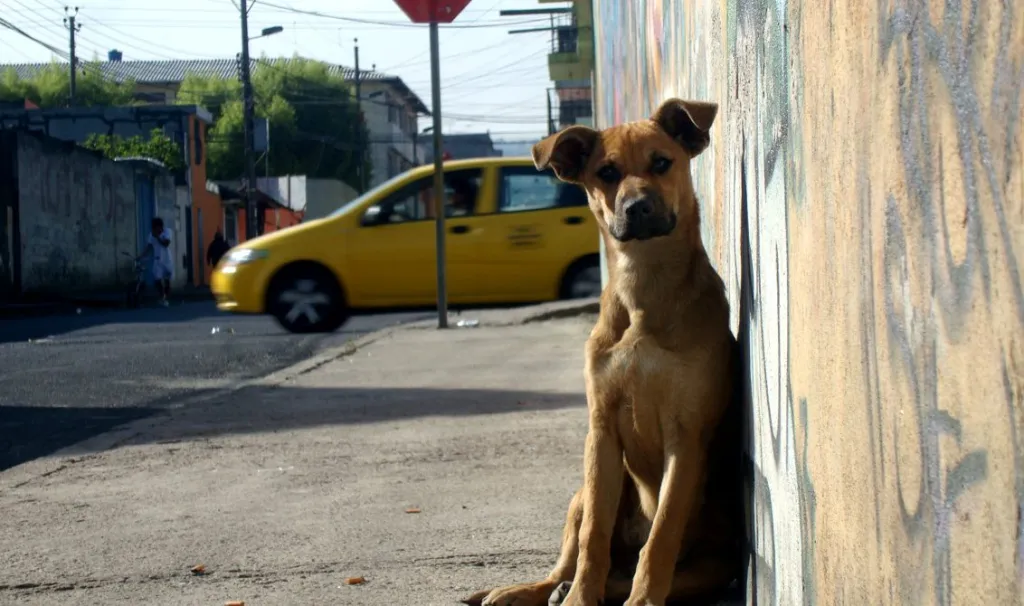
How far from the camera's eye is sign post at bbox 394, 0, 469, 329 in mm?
12477

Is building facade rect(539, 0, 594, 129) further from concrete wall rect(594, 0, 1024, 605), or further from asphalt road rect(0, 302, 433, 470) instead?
concrete wall rect(594, 0, 1024, 605)

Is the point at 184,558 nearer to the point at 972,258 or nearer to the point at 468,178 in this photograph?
the point at 972,258

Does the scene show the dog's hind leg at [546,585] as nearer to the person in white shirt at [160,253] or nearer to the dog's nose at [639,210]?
the dog's nose at [639,210]

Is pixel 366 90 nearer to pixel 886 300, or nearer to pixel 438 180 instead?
pixel 438 180

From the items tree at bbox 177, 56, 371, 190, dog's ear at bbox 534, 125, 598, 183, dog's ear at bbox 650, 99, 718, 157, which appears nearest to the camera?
dog's ear at bbox 650, 99, 718, 157

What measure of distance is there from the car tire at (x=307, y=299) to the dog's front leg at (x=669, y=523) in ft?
36.0

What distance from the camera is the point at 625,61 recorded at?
29.8 ft

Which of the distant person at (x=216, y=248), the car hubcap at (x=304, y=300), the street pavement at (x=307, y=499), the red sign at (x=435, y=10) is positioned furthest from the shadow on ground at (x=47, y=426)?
the distant person at (x=216, y=248)

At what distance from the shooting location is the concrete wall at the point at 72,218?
89.8 ft

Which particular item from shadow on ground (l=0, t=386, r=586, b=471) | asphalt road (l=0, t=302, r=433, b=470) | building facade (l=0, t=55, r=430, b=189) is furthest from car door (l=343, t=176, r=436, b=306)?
building facade (l=0, t=55, r=430, b=189)

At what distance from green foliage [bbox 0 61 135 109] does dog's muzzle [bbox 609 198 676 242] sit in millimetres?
70486

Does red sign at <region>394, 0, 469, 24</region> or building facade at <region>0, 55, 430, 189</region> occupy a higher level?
building facade at <region>0, 55, 430, 189</region>

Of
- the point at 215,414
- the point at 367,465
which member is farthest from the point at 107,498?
the point at 215,414

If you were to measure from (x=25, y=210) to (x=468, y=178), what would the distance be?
1648cm
